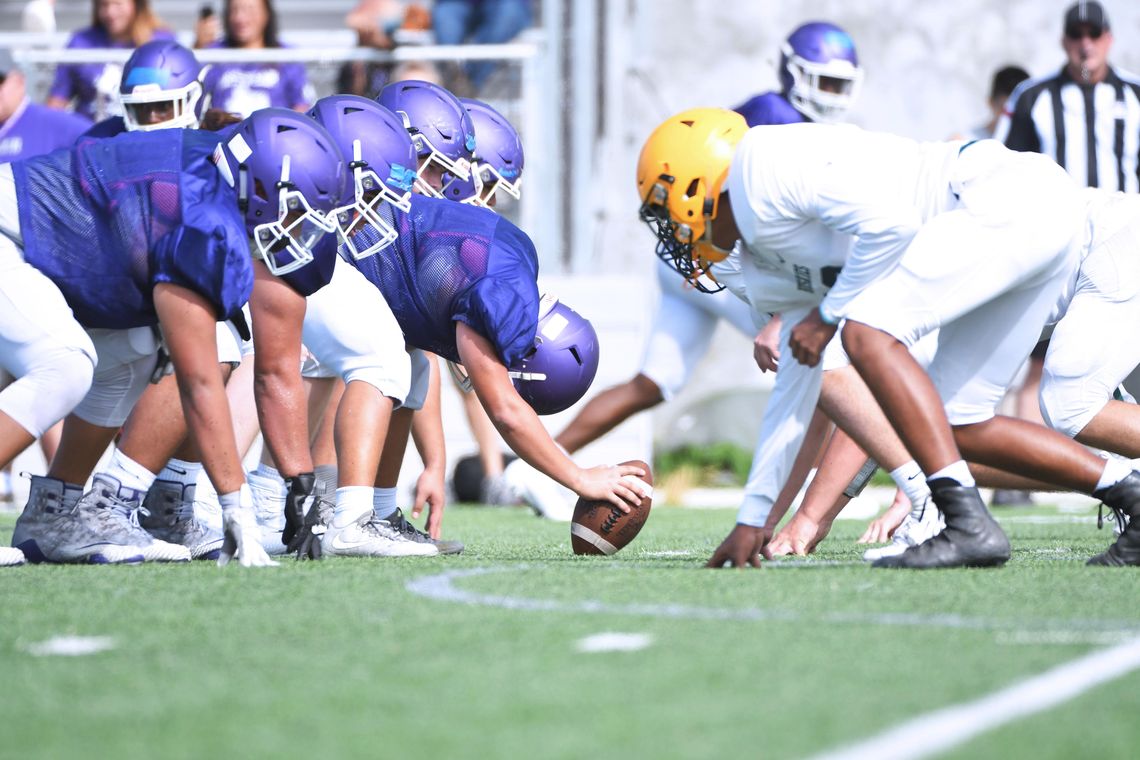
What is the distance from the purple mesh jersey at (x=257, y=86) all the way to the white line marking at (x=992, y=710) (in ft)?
22.8

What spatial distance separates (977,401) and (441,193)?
2005 millimetres

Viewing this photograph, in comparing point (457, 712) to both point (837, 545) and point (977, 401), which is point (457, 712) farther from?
point (837, 545)

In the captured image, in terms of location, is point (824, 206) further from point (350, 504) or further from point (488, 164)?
point (488, 164)

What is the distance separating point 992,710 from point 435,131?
343cm

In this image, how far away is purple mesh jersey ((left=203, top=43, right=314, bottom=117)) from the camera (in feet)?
30.4

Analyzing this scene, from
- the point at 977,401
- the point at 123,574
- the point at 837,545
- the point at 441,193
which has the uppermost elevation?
the point at 441,193

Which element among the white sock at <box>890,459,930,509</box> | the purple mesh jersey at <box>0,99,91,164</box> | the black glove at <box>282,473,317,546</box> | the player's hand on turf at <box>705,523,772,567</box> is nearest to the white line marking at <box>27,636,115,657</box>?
the black glove at <box>282,473,317,546</box>

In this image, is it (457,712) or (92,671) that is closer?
(457,712)

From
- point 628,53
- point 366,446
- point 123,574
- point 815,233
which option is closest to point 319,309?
point 366,446

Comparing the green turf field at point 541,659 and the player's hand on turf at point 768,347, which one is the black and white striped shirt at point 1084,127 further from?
the green turf field at point 541,659

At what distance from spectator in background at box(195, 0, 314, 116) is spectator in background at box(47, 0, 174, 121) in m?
0.48

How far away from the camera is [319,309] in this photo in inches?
207

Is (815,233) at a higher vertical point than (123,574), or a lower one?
higher

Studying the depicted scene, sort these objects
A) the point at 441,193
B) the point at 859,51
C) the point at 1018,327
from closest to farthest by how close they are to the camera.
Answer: the point at 1018,327 < the point at 441,193 < the point at 859,51
